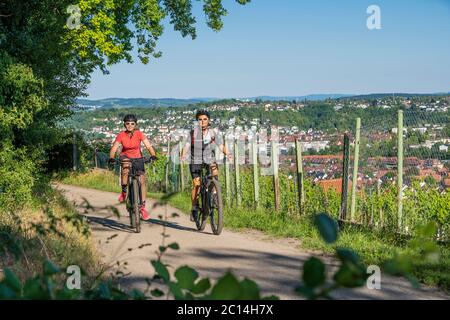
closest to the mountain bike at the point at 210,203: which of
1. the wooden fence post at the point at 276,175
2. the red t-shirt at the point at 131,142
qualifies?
the red t-shirt at the point at 131,142

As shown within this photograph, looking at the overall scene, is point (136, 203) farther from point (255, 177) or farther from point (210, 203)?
point (255, 177)

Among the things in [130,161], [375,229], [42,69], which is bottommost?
[375,229]

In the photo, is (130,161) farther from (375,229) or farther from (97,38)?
(97,38)

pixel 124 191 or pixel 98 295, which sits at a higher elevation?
pixel 98 295

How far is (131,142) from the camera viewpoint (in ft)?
37.6

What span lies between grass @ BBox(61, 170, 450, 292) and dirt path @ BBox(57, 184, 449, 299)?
0.27m

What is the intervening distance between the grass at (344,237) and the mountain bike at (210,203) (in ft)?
3.33

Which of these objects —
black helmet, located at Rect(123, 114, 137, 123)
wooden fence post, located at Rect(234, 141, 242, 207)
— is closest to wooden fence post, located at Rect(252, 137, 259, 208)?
wooden fence post, located at Rect(234, 141, 242, 207)

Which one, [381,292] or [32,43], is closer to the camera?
[381,292]

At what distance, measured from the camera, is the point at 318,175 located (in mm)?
14156

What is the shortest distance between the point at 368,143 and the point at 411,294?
4.83m

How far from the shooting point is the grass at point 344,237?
26.0 feet

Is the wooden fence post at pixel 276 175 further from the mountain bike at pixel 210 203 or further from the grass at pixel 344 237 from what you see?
the mountain bike at pixel 210 203

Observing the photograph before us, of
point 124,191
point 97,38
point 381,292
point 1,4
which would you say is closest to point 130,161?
point 124,191
